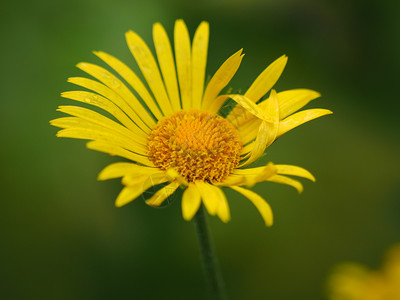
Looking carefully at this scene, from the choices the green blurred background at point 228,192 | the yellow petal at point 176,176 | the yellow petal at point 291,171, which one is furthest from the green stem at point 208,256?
the green blurred background at point 228,192

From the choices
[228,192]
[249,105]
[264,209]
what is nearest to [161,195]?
[264,209]

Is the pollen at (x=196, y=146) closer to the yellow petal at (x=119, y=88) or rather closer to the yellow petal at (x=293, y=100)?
the yellow petal at (x=119, y=88)

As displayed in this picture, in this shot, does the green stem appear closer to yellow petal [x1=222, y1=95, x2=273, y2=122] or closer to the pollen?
the pollen

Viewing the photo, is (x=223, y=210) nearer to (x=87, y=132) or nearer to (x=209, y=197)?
(x=209, y=197)

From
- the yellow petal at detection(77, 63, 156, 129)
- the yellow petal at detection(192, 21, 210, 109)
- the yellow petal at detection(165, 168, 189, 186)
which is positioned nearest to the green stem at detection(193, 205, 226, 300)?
the yellow petal at detection(165, 168, 189, 186)

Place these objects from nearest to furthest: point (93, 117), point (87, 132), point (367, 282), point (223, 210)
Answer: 1. point (223, 210)
2. point (87, 132)
3. point (93, 117)
4. point (367, 282)

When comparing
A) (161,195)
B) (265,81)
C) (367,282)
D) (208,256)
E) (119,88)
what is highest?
(119,88)
